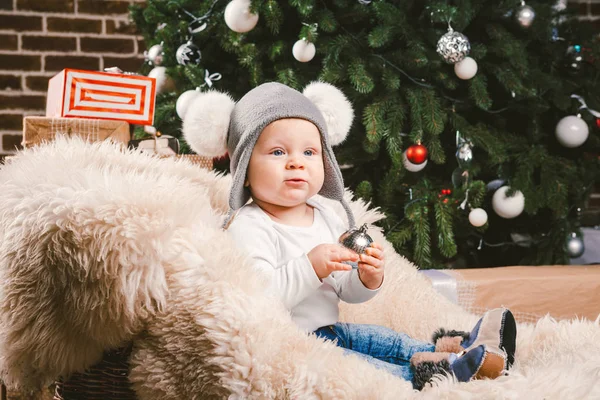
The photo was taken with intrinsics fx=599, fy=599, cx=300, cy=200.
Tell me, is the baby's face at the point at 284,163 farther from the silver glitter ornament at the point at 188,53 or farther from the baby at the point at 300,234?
the silver glitter ornament at the point at 188,53

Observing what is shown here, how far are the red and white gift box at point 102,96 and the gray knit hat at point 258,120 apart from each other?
0.30 m

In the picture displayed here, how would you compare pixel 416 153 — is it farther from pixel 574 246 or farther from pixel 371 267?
pixel 371 267

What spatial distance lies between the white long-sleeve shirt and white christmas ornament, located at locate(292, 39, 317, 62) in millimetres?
667

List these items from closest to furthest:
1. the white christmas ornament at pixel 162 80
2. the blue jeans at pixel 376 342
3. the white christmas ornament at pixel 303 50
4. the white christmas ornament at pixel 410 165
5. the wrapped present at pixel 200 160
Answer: the blue jeans at pixel 376 342 < the wrapped present at pixel 200 160 < the white christmas ornament at pixel 303 50 < the white christmas ornament at pixel 410 165 < the white christmas ornament at pixel 162 80

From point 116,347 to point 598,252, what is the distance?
1.65 meters

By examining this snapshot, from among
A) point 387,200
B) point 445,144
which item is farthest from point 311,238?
point 445,144

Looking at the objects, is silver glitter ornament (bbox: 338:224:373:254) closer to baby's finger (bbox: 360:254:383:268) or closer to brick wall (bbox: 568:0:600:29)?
baby's finger (bbox: 360:254:383:268)

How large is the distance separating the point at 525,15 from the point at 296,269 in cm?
122

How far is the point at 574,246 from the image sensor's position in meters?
1.81

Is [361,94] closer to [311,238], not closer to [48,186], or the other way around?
[311,238]

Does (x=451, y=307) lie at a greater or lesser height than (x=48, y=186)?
lesser

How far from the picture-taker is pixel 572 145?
5.99 feet

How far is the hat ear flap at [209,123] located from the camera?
1107 mm

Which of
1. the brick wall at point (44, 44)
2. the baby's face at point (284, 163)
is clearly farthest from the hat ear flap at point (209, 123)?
the brick wall at point (44, 44)
